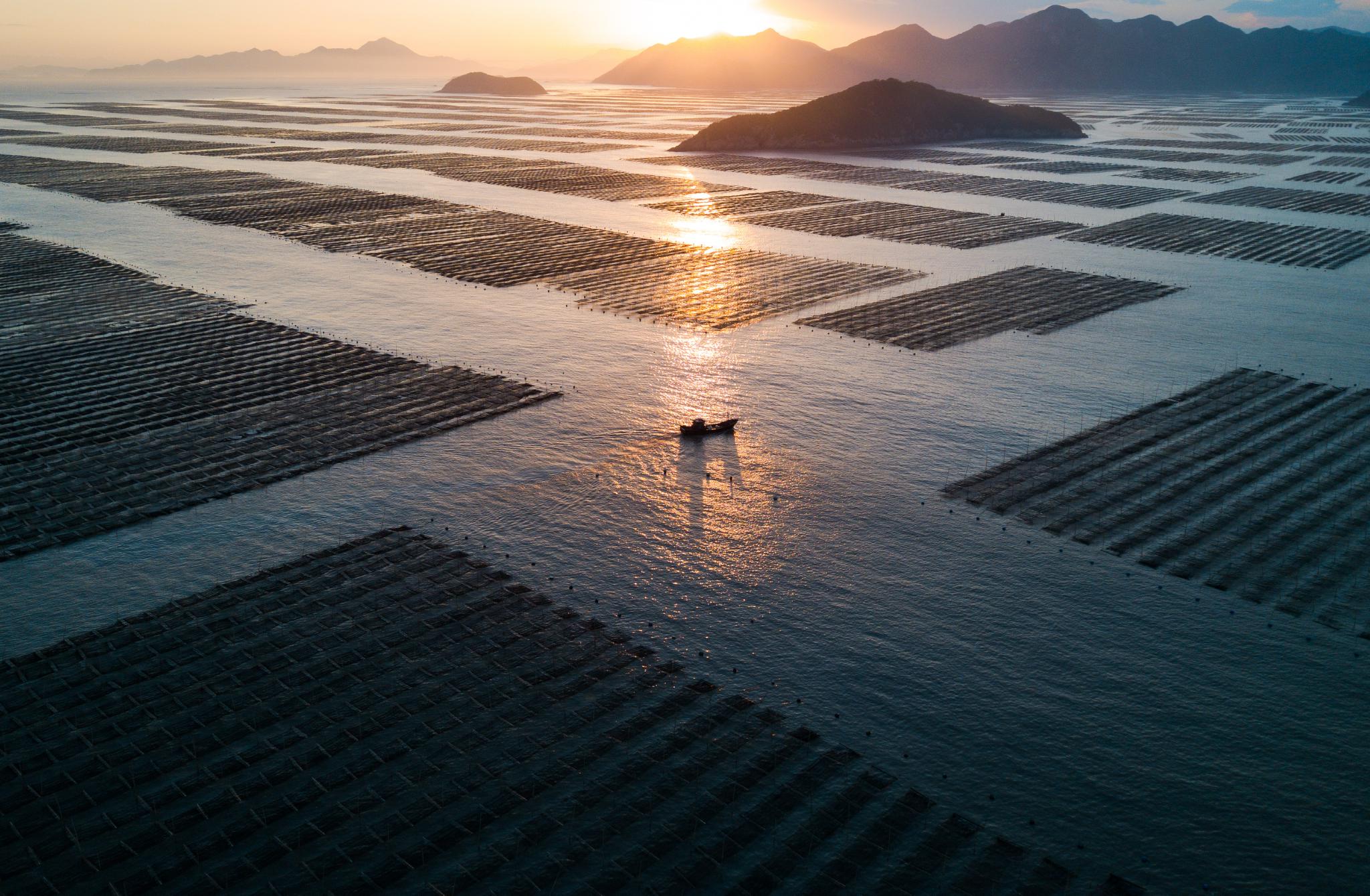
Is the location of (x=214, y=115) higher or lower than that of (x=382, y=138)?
higher

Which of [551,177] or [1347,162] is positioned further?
[1347,162]

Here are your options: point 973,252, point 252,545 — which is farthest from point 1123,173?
point 252,545

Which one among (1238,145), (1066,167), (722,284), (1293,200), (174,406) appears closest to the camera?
(174,406)

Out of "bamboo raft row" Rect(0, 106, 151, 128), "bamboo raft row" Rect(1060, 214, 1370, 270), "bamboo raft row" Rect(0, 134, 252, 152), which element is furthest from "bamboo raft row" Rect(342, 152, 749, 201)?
"bamboo raft row" Rect(0, 106, 151, 128)

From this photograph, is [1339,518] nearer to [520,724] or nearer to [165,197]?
[520,724]

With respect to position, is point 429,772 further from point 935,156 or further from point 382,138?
point 382,138

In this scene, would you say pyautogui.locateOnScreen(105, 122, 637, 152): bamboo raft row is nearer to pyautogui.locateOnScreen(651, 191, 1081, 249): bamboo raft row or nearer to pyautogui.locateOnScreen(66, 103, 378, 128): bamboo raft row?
pyautogui.locateOnScreen(66, 103, 378, 128): bamboo raft row

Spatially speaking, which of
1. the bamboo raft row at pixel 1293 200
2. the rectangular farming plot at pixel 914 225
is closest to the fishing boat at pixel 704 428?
the rectangular farming plot at pixel 914 225

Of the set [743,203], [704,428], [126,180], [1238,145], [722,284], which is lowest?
[704,428]

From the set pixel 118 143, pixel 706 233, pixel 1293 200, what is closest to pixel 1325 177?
pixel 1293 200
